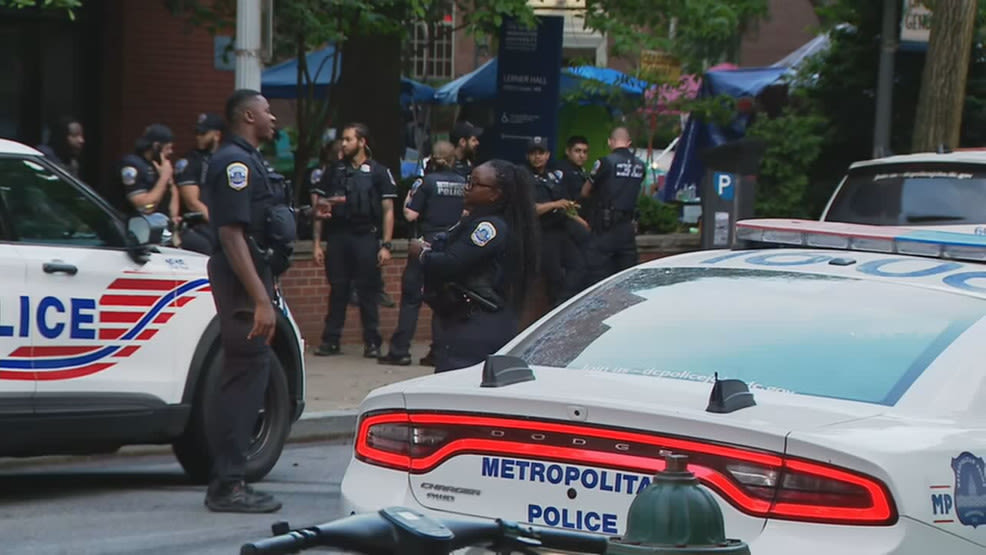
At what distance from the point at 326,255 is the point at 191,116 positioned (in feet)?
13.1

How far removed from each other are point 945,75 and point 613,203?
10.7ft

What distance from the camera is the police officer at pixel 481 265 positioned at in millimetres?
7777

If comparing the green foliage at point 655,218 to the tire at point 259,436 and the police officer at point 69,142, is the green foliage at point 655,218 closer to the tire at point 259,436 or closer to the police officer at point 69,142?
the police officer at point 69,142

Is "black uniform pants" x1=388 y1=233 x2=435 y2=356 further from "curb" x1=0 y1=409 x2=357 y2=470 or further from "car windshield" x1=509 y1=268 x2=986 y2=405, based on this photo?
"car windshield" x1=509 y1=268 x2=986 y2=405

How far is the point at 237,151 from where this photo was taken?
26.2ft

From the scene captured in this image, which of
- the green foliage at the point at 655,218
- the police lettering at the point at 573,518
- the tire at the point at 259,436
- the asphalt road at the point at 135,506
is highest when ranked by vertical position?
the police lettering at the point at 573,518

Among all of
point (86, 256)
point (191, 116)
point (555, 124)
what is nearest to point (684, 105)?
point (555, 124)

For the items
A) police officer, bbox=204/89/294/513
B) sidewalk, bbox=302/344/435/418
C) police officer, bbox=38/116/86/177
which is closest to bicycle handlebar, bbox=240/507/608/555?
police officer, bbox=204/89/294/513

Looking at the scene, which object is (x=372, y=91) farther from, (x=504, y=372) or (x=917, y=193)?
(x=504, y=372)

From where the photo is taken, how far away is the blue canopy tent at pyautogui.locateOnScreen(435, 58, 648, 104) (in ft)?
74.1

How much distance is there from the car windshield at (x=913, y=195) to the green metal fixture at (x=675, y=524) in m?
8.89

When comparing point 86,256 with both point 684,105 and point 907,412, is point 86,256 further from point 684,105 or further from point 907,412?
point 684,105

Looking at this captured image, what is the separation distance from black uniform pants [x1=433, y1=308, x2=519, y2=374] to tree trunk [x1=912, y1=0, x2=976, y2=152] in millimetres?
9149

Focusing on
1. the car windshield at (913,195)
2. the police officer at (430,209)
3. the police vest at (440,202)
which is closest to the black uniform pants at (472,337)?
the car windshield at (913,195)
